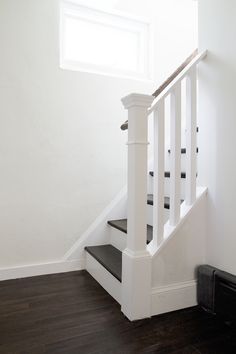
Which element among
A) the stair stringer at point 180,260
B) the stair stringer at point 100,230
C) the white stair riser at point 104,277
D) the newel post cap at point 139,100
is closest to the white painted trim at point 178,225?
the stair stringer at point 180,260

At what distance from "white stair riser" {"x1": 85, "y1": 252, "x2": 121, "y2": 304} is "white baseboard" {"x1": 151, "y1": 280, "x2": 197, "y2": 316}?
0.86 ft

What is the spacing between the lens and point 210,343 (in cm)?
139

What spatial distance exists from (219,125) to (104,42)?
1.65 m

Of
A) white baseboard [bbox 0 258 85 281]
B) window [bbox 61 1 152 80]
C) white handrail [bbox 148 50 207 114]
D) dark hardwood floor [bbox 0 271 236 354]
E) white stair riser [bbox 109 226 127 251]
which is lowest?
dark hardwood floor [bbox 0 271 236 354]

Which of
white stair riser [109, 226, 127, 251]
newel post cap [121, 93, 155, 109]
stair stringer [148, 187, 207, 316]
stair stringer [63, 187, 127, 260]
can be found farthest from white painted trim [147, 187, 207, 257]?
stair stringer [63, 187, 127, 260]

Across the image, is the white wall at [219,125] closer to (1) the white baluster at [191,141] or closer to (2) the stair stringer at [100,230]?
(1) the white baluster at [191,141]

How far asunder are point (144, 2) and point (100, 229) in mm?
2337

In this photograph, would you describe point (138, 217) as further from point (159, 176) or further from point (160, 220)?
point (159, 176)

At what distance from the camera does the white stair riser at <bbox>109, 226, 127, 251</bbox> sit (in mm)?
2258

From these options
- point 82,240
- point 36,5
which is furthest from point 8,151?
point 36,5

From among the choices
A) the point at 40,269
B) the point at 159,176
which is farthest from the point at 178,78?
the point at 40,269

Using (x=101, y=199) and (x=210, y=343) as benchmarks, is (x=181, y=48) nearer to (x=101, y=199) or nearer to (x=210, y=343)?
(x=101, y=199)

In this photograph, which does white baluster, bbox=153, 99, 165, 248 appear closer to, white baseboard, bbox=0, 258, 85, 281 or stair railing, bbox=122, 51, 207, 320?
stair railing, bbox=122, 51, 207, 320

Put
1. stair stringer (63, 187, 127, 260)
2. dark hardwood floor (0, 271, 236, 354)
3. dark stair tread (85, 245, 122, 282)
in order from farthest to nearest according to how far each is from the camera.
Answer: stair stringer (63, 187, 127, 260), dark stair tread (85, 245, 122, 282), dark hardwood floor (0, 271, 236, 354)
